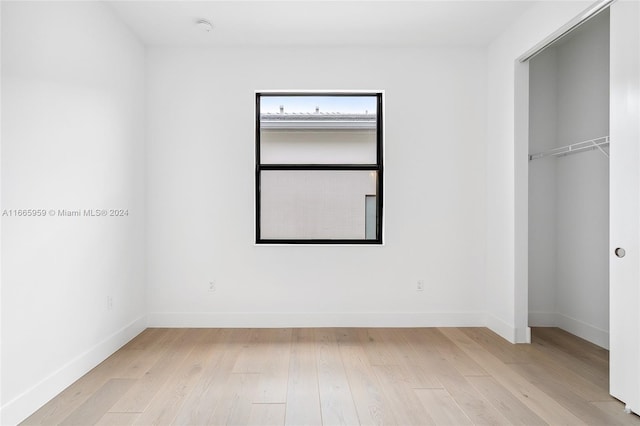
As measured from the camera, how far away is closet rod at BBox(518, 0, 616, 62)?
2363 mm

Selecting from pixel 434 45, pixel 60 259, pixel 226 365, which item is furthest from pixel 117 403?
pixel 434 45

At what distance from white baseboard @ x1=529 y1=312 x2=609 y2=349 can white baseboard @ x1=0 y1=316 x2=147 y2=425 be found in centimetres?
384

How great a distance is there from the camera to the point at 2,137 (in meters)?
1.96

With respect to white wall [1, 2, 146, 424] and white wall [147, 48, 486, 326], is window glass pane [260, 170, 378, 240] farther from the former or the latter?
white wall [1, 2, 146, 424]

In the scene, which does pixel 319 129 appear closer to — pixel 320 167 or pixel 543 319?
pixel 320 167

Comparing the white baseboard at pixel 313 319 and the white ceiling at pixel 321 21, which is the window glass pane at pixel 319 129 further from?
the white baseboard at pixel 313 319

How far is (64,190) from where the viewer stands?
7.98 feet

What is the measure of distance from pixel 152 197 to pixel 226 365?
1.85 metres

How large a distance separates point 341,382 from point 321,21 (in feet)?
9.53

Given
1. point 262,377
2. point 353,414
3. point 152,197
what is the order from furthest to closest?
point 152,197, point 262,377, point 353,414

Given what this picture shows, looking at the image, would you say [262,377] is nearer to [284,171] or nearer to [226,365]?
[226,365]

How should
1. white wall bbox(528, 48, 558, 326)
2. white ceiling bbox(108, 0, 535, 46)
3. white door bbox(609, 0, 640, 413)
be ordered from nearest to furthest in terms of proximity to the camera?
white door bbox(609, 0, 640, 413) < white ceiling bbox(108, 0, 535, 46) < white wall bbox(528, 48, 558, 326)

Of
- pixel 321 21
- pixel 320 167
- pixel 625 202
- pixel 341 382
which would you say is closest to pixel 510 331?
pixel 625 202

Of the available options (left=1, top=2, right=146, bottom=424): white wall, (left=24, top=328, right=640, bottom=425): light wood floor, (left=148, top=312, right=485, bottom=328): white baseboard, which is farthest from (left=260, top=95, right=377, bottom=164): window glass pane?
(left=24, top=328, right=640, bottom=425): light wood floor
